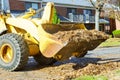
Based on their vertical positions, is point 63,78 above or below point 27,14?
below

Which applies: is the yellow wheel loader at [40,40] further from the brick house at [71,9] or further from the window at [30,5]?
the window at [30,5]

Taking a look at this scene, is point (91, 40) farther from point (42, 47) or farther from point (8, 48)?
point (8, 48)

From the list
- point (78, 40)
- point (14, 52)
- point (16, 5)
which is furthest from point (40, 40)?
point (16, 5)

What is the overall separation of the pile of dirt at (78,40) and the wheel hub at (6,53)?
1.70m

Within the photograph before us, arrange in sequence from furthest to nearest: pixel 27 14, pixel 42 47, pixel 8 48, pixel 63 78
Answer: pixel 27 14, pixel 8 48, pixel 42 47, pixel 63 78

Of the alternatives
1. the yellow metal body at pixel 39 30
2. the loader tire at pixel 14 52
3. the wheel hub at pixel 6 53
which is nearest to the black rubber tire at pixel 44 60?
the yellow metal body at pixel 39 30

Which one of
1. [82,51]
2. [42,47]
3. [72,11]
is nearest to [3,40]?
[42,47]

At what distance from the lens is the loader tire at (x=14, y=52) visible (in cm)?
1059

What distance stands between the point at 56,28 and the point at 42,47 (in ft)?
2.75

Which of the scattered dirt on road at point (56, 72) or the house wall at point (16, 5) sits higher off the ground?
the scattered dirt on road at point (56, 72)

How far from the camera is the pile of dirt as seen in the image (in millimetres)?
10172

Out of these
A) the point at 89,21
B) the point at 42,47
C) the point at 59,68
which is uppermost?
the point at 42,47

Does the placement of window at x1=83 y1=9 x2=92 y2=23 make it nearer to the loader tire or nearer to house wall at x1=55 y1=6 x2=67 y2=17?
house wall at x1=55 y1=6 x2=67 y2=17

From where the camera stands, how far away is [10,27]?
11.9m
